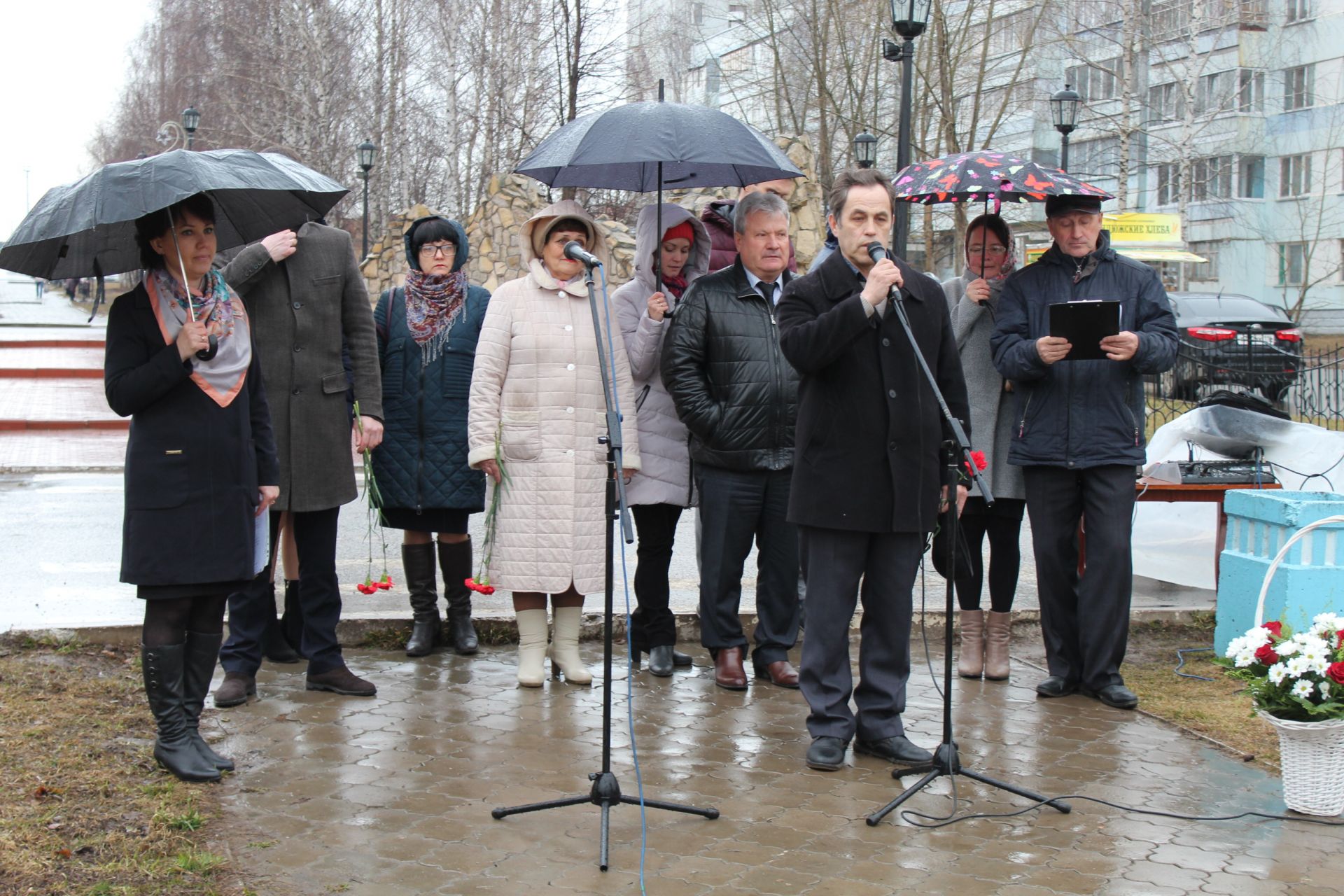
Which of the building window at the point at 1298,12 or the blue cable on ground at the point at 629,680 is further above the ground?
the building window at the point at 1298,12

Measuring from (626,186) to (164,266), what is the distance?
2242mm

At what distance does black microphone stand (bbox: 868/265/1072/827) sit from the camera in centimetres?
420

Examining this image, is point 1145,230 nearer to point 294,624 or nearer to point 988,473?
point 988,473

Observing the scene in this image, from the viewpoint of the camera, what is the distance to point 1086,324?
5.48m

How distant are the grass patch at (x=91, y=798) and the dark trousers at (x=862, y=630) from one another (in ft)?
6.89

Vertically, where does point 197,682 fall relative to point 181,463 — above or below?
below

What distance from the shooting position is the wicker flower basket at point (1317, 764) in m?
4.23

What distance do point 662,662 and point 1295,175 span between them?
137 feet

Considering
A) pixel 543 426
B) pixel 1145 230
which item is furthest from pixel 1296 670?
pixel 1145 230

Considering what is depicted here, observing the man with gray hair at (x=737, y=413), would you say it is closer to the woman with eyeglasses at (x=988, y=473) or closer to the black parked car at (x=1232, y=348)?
the woman with eyeglasses at (x=988, y=473)

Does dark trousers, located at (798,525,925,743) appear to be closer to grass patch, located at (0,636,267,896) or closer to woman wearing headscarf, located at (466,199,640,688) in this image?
woman wearing headscarf, located at (466,199,640,688)

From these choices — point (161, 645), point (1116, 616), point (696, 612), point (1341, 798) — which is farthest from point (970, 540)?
point (161, 645)

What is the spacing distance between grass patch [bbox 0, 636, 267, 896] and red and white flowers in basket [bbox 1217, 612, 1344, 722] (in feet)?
10.5

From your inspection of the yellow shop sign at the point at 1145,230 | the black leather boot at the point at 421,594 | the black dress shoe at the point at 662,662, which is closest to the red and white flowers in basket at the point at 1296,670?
the black dress shoe at the point at 662,662
